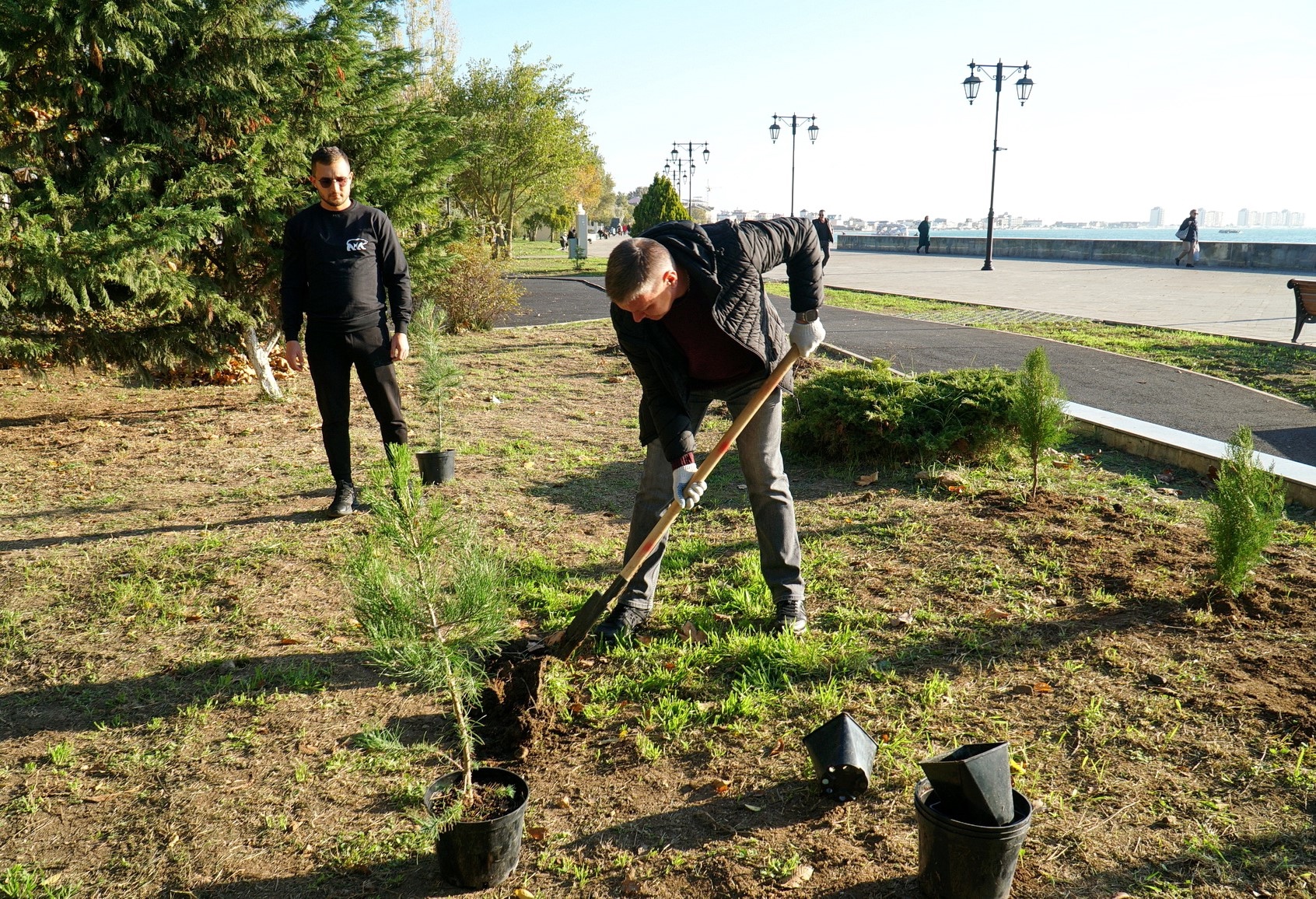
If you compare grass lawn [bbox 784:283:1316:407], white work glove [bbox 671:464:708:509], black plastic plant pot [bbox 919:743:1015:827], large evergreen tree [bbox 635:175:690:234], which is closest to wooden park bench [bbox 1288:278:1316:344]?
grass lawn [bbox 784:283:1316:407]

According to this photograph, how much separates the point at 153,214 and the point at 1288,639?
7.52 m

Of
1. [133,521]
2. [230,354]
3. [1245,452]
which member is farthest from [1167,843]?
[230,354]

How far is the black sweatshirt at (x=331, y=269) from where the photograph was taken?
16.7 feet

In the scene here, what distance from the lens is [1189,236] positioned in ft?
88.0

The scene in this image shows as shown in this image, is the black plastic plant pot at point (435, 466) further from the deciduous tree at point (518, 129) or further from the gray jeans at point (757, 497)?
the deciduous tree at point (518, 129)

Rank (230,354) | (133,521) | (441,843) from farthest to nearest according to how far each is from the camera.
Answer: (230,354), (133,521), (441,843)

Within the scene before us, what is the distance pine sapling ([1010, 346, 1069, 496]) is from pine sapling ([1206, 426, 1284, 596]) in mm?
1316

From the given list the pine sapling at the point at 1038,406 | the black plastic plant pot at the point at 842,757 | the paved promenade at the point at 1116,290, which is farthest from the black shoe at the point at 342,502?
the paved promenade at the point at 1116,290

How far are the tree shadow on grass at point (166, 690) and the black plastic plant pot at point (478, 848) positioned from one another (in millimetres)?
1265

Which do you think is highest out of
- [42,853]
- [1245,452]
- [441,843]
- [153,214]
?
[153,214]

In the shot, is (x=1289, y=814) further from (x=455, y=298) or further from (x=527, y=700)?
(x=455, y=298)

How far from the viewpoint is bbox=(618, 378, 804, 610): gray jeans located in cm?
376

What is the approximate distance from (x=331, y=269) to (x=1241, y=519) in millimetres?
4741

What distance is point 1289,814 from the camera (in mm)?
2699
